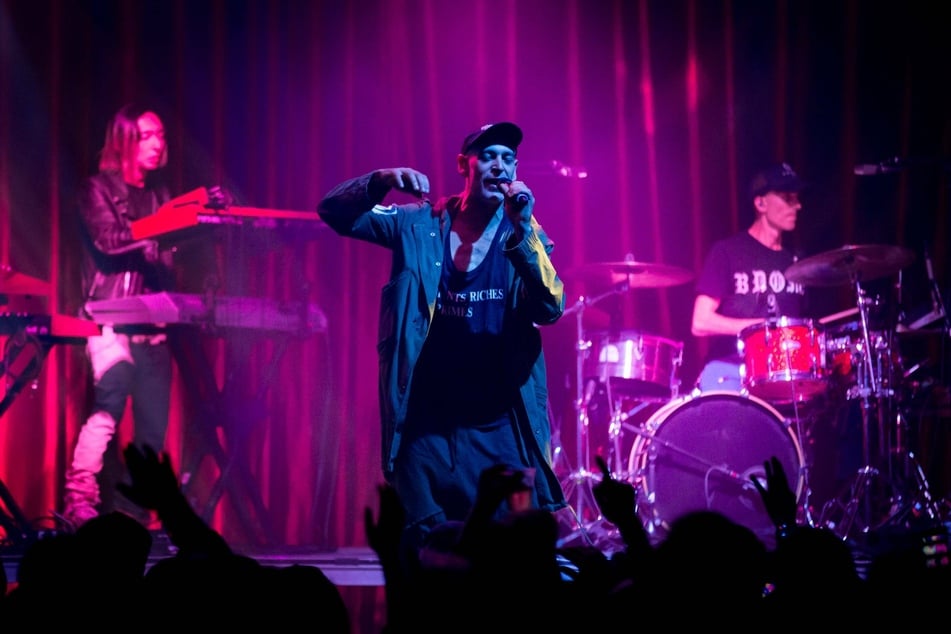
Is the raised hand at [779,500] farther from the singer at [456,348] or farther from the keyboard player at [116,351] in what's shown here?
the keyboard player at [116,351]

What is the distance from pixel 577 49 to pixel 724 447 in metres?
3.36

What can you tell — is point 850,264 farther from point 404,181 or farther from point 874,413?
point 404,181

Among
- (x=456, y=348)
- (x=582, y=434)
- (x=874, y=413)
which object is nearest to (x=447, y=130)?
(x=582, y=434)

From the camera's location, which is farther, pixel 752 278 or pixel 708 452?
pixel 752 278

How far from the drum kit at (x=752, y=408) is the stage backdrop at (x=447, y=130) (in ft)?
1.91

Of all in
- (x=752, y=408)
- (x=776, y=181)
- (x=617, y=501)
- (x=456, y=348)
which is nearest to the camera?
(x=617, y=501)

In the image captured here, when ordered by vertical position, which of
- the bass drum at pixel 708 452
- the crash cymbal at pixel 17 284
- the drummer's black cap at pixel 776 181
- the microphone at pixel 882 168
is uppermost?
the drummer's black cap at pixel 776 181

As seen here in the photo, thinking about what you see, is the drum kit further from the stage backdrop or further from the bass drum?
the stage backdrop

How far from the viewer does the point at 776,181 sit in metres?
7.68

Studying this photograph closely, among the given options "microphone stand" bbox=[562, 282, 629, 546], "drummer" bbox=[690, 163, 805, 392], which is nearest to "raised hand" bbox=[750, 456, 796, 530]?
"microphone stand" bbox=[562, 282, 629, 546]

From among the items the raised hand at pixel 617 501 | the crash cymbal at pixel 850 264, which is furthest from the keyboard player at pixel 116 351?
the raised hand at pixel 617 501

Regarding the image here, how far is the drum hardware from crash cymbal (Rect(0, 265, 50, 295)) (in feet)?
15.9

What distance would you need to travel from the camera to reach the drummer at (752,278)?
766 cm

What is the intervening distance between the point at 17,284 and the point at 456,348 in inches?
135
